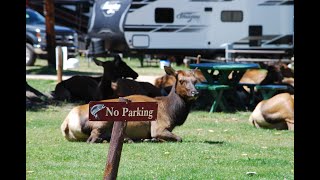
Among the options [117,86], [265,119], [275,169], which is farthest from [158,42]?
[275,169]

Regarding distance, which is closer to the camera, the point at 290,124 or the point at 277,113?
the point at 290,124

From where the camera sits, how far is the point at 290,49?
1189 inches

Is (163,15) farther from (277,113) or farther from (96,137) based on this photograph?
(96,137)

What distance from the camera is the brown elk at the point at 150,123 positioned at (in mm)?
10930

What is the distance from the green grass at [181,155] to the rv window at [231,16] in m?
16.6

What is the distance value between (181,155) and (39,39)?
2337 centimetres

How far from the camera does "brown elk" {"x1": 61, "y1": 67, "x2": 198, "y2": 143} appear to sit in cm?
1093

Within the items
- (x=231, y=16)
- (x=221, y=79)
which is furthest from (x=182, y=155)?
(x=231, y=16)

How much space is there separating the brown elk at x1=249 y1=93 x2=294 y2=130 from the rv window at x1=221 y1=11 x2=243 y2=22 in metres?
16.9

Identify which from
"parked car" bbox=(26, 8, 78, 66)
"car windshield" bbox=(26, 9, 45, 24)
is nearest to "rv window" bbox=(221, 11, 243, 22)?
"parked car" bbox=(26, 8, 78, 66)

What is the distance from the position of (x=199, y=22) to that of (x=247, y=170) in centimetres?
2174

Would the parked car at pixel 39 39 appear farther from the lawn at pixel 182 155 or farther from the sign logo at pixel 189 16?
the lawn at pixel 182 155

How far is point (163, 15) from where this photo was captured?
3042 centimetres
